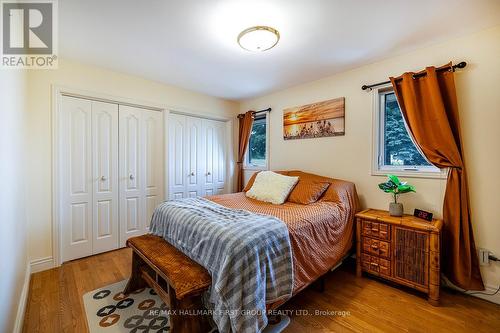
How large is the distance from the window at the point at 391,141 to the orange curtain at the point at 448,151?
0.26m

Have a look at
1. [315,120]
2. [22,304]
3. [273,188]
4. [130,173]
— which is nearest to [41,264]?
[22,304]

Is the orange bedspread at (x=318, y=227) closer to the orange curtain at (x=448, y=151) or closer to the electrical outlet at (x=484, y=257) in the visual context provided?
the orange curtain at (x=448, y=151)

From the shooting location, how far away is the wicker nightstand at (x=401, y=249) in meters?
1.89

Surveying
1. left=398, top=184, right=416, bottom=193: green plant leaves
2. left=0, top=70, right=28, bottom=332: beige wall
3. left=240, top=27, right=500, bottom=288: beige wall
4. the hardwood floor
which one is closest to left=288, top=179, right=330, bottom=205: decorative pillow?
left=240, top=27, right=500, bottom=288: beige wall

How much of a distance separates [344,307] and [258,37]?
2.36m

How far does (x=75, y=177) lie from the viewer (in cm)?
268

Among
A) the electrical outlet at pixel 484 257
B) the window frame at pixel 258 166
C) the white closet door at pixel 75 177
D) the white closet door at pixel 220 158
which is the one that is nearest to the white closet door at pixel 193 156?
the white closet door at pixel 220 158

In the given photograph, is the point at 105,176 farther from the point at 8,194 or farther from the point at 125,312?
the point at 125,312

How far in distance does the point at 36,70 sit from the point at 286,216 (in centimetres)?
302

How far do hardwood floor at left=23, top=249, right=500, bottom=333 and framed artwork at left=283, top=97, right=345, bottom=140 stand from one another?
1.77 m

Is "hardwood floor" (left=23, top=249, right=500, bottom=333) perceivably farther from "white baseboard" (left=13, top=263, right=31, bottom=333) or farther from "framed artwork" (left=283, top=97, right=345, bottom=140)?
"framed artwork" (left=283, top=97, right=345, bottom=140)

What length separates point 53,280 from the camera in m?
2.23

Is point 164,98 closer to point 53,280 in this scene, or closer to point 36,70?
point 36,70

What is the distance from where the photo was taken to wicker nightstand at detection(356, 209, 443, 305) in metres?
1.89
